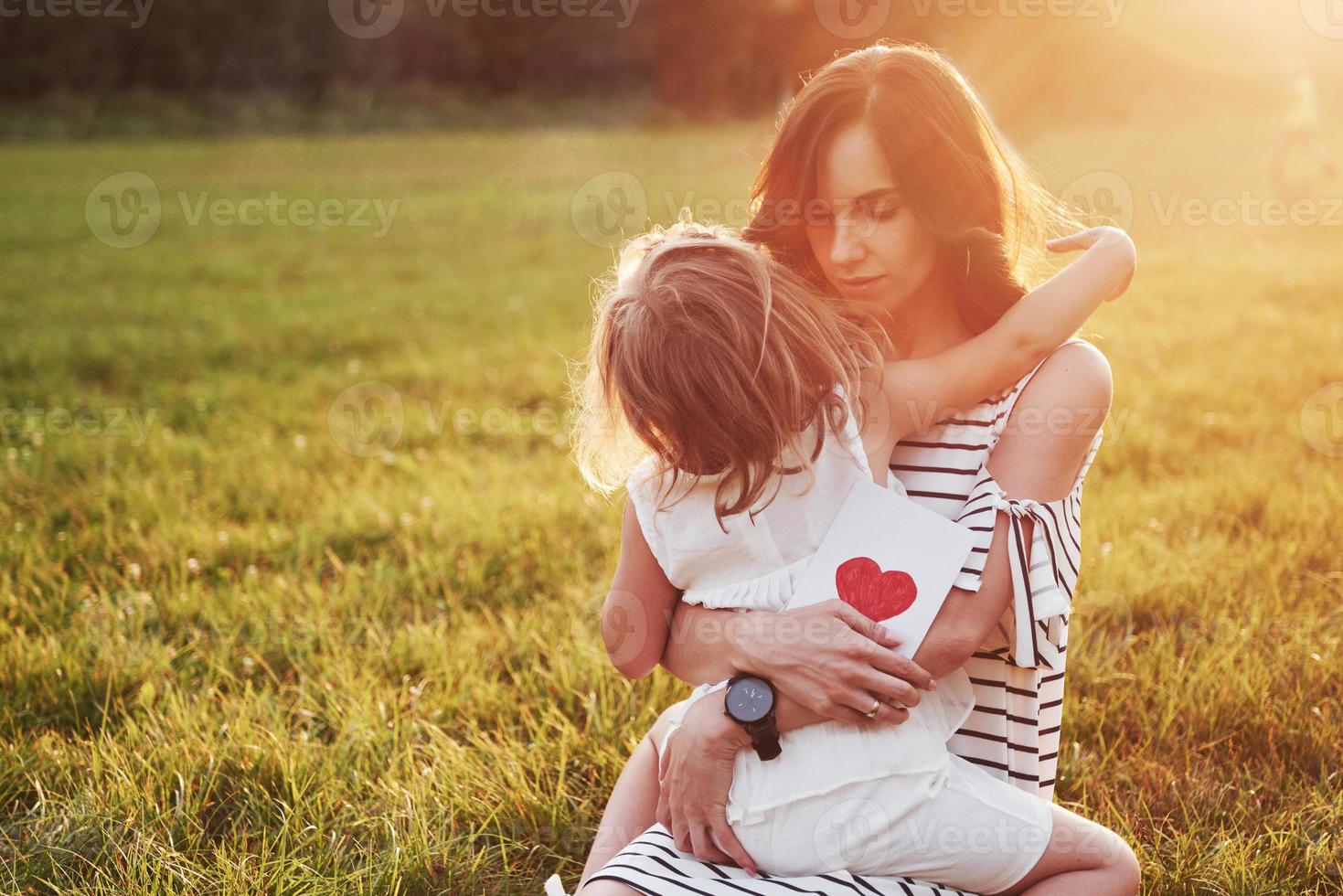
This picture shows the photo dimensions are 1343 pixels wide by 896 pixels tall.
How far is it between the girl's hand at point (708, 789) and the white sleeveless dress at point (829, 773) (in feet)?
0.06

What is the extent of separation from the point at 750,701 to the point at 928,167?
0.98 meters

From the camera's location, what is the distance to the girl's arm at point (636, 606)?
1895 mm

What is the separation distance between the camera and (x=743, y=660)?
1748 millimetres

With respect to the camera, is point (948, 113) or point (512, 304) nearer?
point (948, 113)

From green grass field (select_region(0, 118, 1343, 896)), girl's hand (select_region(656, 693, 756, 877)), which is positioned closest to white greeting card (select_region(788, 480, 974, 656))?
girl's hand (select_region(656, 693, 756, 877))

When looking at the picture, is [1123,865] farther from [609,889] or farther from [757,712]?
[609,889]

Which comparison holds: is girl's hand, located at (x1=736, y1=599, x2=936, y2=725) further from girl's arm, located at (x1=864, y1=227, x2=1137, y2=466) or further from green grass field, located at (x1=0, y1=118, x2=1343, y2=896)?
green grass field, located at (x1=0, y1=118, x2=1343, y2=896)

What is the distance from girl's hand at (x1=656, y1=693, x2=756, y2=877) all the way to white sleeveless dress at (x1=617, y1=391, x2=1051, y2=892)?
0.02 metres

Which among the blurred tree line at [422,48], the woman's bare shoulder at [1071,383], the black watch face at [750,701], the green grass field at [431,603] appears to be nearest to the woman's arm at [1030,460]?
the woman's bare shoulder at [1071,383]

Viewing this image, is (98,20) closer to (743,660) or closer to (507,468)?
(507,468)

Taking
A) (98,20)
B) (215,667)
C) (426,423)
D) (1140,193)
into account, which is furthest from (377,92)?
(215,667)

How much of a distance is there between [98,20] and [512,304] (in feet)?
93.6

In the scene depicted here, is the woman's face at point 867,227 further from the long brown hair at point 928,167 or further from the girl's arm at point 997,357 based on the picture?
the girl's arm at point 997,357

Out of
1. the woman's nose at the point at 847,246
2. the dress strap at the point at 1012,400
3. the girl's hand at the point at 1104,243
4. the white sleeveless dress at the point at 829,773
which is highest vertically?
the girl's hand at the point at 1104,243
